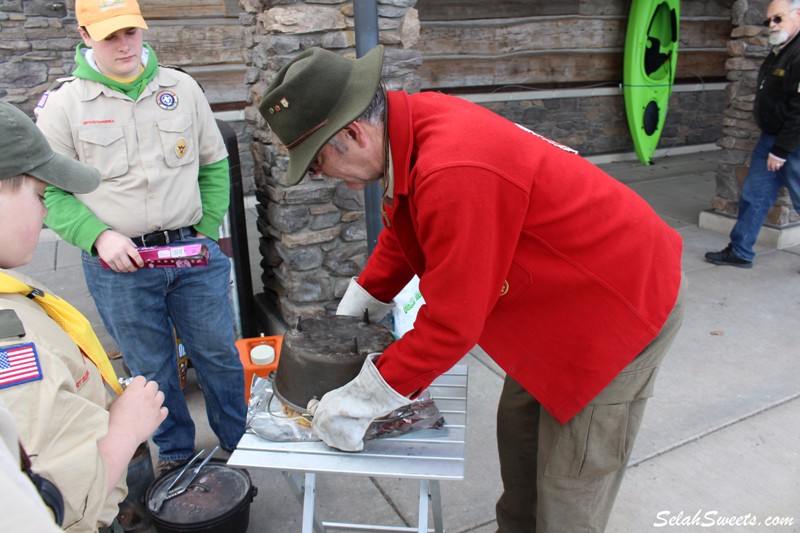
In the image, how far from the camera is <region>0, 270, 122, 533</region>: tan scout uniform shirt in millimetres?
1139

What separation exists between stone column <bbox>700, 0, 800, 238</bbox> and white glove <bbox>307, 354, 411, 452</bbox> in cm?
518

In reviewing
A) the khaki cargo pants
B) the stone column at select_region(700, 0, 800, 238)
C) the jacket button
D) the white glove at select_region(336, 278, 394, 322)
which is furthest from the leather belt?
the stone column at select_region(700, 0, 800, 238)

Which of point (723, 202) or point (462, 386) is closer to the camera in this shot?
point (462, 386)

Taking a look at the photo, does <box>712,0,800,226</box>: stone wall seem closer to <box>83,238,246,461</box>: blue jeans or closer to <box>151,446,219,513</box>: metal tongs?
<box>83,238,246,461</box>: blue jeans

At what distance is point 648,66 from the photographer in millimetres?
8203

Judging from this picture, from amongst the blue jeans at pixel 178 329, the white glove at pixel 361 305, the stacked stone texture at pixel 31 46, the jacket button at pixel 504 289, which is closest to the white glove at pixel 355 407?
the jacket button at pixel 504 289

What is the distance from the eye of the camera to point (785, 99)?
15.2 feet

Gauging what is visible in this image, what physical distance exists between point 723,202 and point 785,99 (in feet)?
5.06

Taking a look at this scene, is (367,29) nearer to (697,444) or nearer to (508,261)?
(508,261)

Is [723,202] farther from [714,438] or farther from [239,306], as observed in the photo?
[239,306]

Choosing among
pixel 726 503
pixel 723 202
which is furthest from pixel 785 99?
pixel 726 503

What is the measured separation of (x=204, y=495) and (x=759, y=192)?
15.3 feet

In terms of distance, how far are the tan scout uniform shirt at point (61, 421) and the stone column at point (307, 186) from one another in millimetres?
2243

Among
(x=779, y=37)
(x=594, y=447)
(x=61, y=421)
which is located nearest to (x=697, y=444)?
(x=594, y=447)
